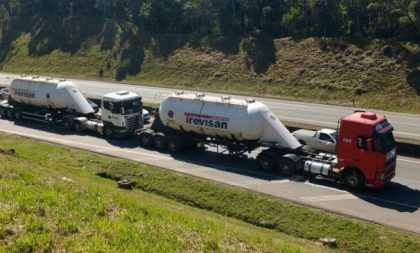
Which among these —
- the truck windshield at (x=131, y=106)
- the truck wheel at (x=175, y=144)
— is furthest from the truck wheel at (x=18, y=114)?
the truck wheel at (x=175, y=144)

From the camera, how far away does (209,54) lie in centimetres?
6462

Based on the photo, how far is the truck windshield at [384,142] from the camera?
24.1 meters

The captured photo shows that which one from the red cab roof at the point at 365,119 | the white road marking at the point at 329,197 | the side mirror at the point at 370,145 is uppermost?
the red cab roof at the point at 365,119

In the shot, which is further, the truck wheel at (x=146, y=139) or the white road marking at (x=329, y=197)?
the truck wheel at (x=146, y=139)

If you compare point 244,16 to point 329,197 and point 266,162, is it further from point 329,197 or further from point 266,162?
point 329,197

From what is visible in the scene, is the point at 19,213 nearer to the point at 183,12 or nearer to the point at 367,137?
the point at 367,137

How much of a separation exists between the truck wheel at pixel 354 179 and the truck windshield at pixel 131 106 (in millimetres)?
16050

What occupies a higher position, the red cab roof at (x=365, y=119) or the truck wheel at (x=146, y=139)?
the red cab roof at (x=365, y=119)

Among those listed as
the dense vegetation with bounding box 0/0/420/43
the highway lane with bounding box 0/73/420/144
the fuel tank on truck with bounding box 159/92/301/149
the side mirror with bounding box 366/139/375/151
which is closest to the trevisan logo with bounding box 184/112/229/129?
the fuel tank on truck with bounding box 159/92/301/149

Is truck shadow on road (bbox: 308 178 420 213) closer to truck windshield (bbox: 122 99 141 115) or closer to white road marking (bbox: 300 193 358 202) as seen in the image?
white road marking (bbox: 300 193 358 202)

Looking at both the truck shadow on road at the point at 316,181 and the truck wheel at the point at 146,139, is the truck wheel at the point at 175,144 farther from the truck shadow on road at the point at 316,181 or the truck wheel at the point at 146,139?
the truck wheel at the point at 146,139

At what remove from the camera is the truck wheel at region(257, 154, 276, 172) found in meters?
27.8

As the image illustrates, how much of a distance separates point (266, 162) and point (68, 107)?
707 inches

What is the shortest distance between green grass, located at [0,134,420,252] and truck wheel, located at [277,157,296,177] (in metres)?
3.56
